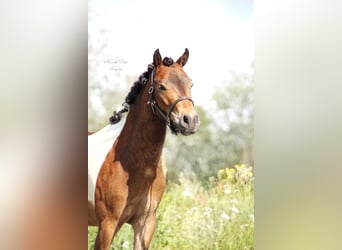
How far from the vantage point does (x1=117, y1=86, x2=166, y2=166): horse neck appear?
1.29 meters

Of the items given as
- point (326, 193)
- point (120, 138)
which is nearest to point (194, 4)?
point (120, 138)

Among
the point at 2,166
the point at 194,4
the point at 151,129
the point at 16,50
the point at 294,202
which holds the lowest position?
the point at 294,202

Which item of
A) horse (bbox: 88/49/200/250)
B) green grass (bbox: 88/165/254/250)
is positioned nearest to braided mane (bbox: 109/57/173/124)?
horse (bbox: 88/49/200/250)

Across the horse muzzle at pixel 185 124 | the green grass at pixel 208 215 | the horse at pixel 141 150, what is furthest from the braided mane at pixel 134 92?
the green grass at pixel 208 215

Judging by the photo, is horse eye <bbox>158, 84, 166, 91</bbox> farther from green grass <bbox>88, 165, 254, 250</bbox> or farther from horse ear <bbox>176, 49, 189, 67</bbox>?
green grass <bbox>88, 165, 254, 250</bbox>

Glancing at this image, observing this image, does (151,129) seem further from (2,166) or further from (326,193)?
(326,193)

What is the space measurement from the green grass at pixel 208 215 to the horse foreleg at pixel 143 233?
15mm

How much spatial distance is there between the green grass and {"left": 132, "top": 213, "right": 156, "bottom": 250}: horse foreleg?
0.01m

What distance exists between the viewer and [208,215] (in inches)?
52.2

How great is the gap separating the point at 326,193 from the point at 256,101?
366 millimetres

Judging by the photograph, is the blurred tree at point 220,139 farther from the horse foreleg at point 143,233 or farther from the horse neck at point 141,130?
the horse foreleg at point 143,233

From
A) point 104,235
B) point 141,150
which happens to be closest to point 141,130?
point 141,150

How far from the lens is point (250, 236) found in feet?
4.41

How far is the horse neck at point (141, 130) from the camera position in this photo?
4.23 feet
